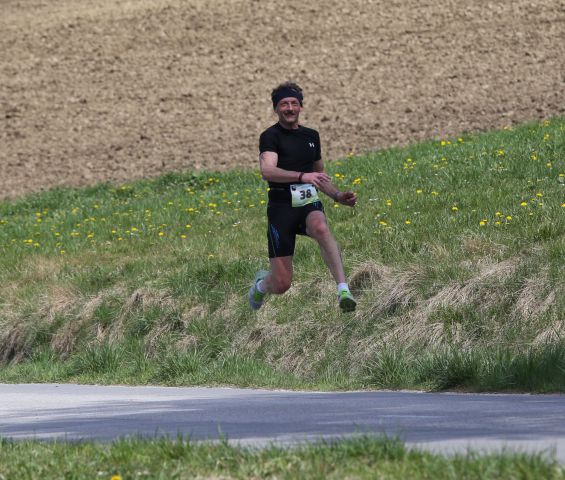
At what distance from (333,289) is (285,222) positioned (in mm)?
2654

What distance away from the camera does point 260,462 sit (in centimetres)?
589

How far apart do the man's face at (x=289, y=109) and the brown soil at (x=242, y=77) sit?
46.5ft

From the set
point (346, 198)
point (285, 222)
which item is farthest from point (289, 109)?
point (285, 222)

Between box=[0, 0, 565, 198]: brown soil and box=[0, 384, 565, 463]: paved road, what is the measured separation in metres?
15.1

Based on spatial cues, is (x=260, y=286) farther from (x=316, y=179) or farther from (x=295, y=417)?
(x=295, y=417)

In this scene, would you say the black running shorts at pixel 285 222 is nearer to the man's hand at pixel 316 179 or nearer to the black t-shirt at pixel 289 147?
the black t-shirt at pixel 289 147

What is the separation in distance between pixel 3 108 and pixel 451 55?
12.0 m

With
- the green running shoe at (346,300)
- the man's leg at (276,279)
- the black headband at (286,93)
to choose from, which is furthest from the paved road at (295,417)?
the black headband at (286,93)

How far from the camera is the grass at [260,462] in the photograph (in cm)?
540

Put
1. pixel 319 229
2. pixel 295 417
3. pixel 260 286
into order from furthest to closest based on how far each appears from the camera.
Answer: pixel 260 286 < pixel 319 229 < pixel 295 417

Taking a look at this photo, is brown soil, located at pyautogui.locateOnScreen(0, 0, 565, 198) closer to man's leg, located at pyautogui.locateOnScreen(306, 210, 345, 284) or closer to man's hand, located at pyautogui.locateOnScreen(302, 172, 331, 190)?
man's leg, located at pyautogui.locateOnScreen(306, 210, 345, 284)

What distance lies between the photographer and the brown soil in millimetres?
27312

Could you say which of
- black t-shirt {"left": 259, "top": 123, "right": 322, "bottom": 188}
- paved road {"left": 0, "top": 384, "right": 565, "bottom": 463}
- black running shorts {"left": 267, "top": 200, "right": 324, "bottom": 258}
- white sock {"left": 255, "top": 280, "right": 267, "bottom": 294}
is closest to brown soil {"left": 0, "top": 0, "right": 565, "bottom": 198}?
white sock {"left": 255, "top": 280, "right": 267, "bottom": 294}

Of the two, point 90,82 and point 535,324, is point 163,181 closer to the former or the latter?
point 90,82
